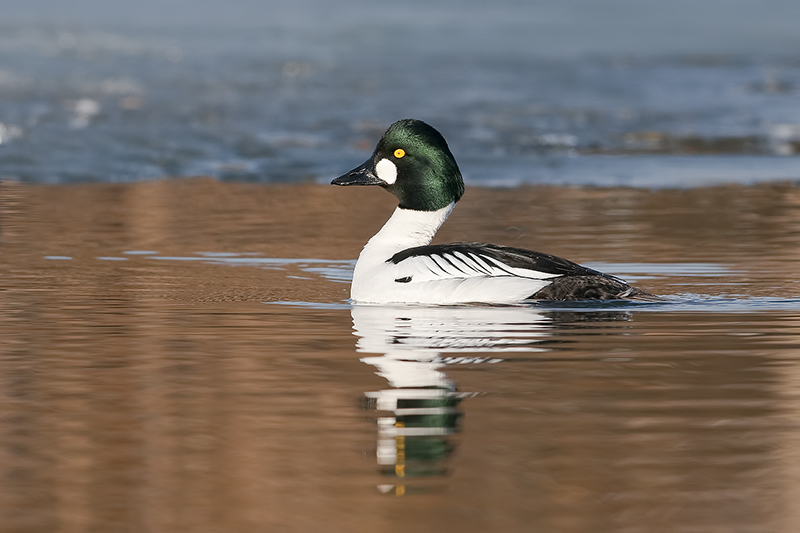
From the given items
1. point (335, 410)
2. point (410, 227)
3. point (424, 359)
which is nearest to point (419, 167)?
point (410, 227)

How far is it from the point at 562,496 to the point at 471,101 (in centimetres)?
1802

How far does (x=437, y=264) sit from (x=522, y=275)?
1.41 ft

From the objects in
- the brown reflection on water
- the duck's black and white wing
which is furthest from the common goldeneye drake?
the brown reflection on water

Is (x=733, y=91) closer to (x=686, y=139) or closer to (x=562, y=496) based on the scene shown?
(x=686, y=139)

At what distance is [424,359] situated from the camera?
217 inches

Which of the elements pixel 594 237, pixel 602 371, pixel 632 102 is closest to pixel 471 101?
pixel 632 102

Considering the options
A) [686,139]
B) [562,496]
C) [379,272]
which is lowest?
[562,496]

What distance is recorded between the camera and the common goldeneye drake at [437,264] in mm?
7035

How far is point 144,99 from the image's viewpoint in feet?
66.6

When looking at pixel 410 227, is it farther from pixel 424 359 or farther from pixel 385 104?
pixel 385 104

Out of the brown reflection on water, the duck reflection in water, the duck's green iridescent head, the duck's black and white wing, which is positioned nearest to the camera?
the brown reflection on water

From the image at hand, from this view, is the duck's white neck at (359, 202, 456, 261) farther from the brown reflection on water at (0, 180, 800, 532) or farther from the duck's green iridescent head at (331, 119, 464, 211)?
the brown reflection on water at (0, 180, 800, 532)

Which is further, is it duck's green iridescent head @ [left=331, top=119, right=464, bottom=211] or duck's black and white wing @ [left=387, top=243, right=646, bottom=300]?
duck's green iridescent head @ [left=331, top=119, right=464, bottom=211]

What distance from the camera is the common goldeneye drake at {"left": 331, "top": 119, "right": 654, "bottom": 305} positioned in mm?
7035
